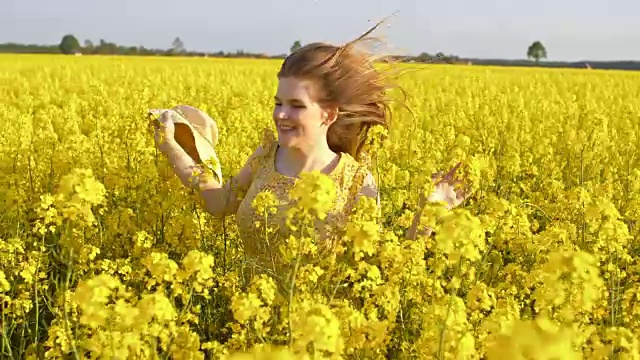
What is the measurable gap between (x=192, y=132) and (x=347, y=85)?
0.79 m

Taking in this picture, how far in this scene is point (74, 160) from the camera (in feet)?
15.0

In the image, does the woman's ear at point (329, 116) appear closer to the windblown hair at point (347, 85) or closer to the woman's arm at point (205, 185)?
the windblown hair at point (347, 85)

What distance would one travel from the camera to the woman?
344 cm

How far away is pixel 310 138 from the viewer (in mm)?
3479

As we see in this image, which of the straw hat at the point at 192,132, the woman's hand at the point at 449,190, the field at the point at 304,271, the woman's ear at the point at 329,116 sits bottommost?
the field at the point at 304,271

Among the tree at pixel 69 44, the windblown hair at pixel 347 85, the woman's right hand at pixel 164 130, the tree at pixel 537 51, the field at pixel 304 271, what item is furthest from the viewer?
the tree at pixel 537 51

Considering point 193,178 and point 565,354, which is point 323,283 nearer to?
point 193,178

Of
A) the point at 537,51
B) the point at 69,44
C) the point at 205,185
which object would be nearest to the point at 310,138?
the point at 205,185

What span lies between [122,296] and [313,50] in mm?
1613

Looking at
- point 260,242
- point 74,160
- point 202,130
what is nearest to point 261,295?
point 260,242

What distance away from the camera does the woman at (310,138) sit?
11.3 feet

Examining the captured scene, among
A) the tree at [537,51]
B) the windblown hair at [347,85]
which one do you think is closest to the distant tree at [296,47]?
the windblown hair at [347,85]

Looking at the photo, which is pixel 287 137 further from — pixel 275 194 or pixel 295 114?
pixel 275 194

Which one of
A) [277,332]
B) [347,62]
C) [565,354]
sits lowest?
[277,332]
